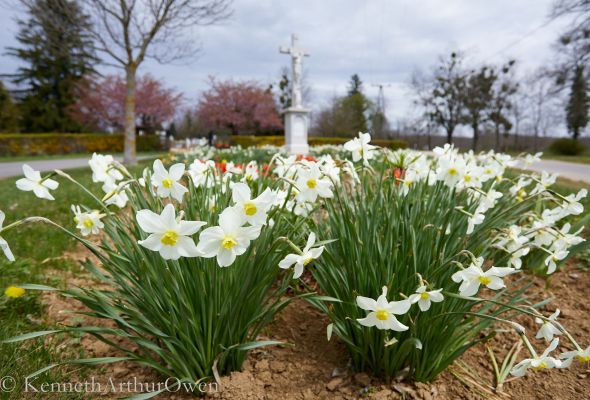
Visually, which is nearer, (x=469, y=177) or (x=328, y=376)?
(x=328, y=376)

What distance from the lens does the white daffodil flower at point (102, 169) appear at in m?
1.56

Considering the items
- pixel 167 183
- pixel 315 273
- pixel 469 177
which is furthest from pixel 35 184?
pixel 469 177

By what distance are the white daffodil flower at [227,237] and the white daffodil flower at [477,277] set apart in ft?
2.16

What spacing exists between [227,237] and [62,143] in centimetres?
2537

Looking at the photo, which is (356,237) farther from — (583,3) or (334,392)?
(583,3)

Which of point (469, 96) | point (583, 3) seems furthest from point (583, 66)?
point (469, 96)

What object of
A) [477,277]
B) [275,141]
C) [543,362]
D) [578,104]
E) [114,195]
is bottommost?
[543,362]

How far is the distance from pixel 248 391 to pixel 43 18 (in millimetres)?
11324

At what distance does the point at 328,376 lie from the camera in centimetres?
156

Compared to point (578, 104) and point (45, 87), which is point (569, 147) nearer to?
point (578, 104)

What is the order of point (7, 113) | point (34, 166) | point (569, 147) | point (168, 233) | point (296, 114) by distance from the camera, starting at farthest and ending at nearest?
point (7, 113)
point (569, 147)
point (34, 166)
point (296, 114)
point (168, 233)

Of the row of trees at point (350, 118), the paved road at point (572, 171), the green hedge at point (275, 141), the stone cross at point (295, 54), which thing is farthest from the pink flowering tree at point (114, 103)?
the paved road at point (572, 171)

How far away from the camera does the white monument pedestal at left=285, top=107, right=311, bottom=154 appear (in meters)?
12.4

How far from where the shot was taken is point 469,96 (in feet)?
90.2
